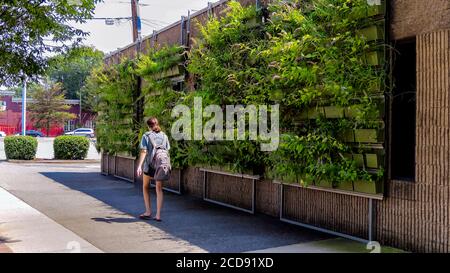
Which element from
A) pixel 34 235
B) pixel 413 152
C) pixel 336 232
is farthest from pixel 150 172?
pixel 413 152

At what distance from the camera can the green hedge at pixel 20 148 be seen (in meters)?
20.9

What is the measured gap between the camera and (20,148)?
21.0m

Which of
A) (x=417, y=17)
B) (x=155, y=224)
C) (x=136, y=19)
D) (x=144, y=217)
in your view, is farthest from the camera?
(x=136, y=19)

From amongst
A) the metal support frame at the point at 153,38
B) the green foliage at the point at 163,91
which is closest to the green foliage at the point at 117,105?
the metal support frame at the point at 153,38

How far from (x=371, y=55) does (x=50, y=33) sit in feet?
15.2

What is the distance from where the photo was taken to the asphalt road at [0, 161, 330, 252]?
242 inches

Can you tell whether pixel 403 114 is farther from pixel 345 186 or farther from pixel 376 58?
pixel 345 186

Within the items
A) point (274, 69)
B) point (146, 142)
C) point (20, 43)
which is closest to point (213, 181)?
point (146, 142)

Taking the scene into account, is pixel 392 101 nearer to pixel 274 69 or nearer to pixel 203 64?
pixel 274 69

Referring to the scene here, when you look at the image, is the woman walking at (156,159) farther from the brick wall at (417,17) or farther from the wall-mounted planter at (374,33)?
the brick wall at (417,17)

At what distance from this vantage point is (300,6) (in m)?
7.19

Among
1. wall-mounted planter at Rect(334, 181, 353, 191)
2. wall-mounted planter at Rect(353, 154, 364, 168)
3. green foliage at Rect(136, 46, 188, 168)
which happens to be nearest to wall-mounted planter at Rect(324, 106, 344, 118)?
wall-mounted planter at Rect(353, 154, 364, 168)

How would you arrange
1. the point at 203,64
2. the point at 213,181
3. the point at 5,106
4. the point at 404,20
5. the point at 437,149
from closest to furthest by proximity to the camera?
the point at 437,149
the point at 404,20
the point at 203,64
the point at 213,181
the point at 5,106

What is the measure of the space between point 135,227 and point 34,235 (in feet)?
4.64
